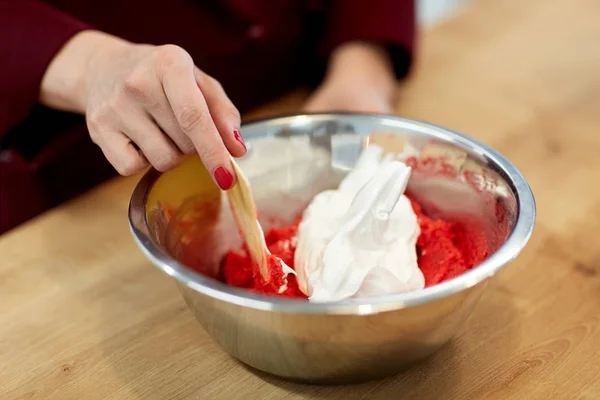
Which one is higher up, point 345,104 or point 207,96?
point 207,96

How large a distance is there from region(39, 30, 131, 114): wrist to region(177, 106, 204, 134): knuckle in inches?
7.2

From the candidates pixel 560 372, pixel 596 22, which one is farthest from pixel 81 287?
pixel 596 22

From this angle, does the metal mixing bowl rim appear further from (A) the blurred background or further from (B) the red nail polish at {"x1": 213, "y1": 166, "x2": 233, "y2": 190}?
(A) the blurred background

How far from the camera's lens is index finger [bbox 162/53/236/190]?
1.89 ft

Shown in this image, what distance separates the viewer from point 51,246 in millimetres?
778

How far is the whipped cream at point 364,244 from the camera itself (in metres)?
0.59

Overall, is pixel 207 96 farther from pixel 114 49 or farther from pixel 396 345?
pixel 396 345

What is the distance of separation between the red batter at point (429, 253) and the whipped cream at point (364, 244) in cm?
2

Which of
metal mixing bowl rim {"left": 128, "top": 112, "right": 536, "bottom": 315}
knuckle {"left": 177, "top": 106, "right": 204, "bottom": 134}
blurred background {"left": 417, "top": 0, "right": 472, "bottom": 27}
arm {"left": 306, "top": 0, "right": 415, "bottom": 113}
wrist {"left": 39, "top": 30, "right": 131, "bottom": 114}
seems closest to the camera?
metal mixing bowl rim {"left": 128, "top": 112, "right": 536, "bottom": 315}

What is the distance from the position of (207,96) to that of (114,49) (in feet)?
0.50

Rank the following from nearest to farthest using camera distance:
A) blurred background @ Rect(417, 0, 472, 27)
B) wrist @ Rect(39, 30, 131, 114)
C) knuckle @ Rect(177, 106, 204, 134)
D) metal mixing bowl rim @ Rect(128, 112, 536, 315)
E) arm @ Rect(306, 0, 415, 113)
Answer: metal mixing bowl rim @ Rect(128, 112, 536, 315)
knuckle @ Rect(177, 106, 204, 134)
wrist @ Rect(39, 30, 131, 114)
arm @ Rect(306, 0, 415, 113)
blurred background @ Rect(417, 0, 472, 27)

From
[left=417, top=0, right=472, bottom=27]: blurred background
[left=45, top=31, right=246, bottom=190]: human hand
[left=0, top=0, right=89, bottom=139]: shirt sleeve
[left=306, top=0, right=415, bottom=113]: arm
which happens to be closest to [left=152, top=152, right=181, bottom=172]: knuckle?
[left=45, top=31, right=246, bottom=190]: human hand

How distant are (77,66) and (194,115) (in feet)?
0.80

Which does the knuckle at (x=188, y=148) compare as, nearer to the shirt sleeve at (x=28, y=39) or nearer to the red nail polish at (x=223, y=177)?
the red nail polish at (x=223, y=177)
